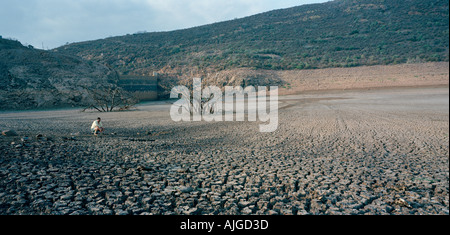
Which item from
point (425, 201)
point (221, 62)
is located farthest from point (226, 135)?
point (221, 62)

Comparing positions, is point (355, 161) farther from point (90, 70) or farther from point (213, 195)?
point (90, 70)

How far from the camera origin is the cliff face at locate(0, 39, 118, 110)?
72.3ft

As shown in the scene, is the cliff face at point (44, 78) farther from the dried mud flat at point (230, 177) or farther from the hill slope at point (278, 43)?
the dried mud flat at point (230, 177)

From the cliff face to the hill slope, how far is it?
46.8ft

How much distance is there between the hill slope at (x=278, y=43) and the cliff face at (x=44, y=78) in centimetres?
1427

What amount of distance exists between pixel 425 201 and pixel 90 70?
33.1 meters

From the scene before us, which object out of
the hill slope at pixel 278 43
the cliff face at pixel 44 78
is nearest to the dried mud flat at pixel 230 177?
the cliff face at pixel 44 78

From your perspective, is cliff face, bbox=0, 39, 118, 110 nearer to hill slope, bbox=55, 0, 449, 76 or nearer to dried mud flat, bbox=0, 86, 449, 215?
hill slope, bbox=55, 0, 449, 76

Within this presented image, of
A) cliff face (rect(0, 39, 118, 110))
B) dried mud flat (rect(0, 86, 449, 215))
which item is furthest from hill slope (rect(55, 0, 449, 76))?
dried mud flat (rect(0, 86, 449, 215))

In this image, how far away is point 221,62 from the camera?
42250 millimetres

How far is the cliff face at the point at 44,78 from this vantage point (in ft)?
72.3

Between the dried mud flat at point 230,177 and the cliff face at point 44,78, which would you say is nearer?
the dried mud flat at point 230,177

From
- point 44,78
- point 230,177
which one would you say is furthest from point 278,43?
point 230,177
